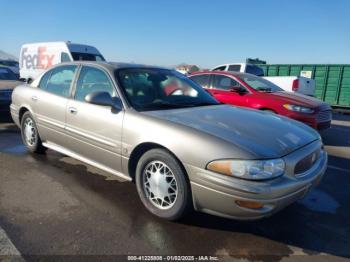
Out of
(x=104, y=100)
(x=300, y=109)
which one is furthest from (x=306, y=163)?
(x=300, y=109)

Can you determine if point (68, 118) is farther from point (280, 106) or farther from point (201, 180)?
point (280, 106)

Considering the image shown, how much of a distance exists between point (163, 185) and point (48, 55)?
13.4m

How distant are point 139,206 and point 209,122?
4.01 feet

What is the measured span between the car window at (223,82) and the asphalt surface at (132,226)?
Answer: 402 cm

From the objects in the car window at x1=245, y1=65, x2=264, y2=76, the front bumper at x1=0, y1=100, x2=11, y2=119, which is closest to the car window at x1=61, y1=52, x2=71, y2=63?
the front bumper at x1=0, y1=100, x2=11, y2=119

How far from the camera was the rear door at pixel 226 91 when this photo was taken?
770cm

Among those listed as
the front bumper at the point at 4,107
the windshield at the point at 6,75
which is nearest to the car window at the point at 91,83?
the front bumper at the point at 4,107

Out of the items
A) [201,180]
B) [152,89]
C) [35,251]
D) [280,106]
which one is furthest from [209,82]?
[35,251]

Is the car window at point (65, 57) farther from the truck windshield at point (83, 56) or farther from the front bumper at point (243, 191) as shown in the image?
the front bumper at point (243, 191)

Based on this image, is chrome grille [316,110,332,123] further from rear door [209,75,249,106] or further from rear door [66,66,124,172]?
rear door [66,66,124,172]

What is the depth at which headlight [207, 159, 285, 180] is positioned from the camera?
2754mm

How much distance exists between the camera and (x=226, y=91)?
26.2 feet

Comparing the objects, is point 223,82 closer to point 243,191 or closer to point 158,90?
point 158,90

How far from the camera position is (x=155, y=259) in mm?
2723
